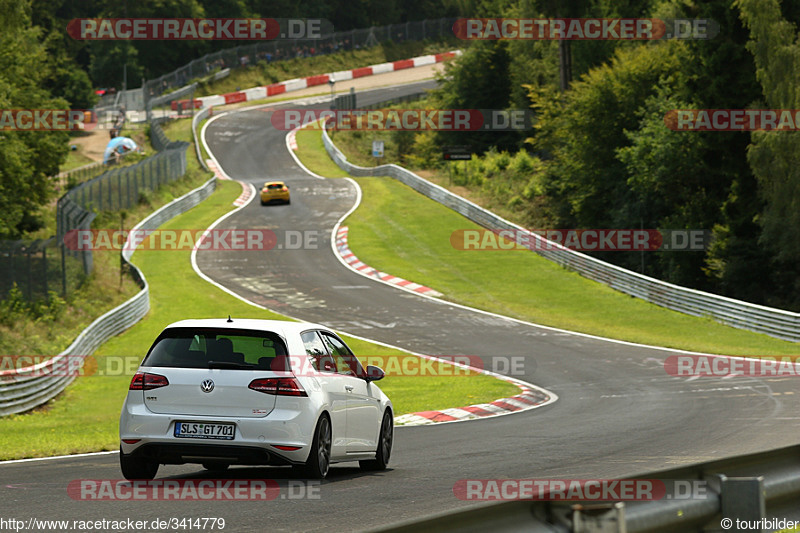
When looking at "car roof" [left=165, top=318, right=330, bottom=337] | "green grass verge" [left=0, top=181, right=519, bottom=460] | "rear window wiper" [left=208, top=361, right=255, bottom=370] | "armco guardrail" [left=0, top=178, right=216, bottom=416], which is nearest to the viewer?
"rear window wiper" [left=208, top=361, right=255, bottom=370]

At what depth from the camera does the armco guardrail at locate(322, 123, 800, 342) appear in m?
31.3

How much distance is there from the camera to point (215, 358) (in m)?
9.88

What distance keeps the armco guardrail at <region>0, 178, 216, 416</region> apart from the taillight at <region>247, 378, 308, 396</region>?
1243 cm

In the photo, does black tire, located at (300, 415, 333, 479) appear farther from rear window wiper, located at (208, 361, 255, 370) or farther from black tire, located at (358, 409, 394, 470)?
black tire, located at (358, 409, 394, 470)

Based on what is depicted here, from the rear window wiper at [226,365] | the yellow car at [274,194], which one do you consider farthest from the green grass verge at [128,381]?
the yellow car at [274,194]

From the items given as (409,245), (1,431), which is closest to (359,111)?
(409,245)

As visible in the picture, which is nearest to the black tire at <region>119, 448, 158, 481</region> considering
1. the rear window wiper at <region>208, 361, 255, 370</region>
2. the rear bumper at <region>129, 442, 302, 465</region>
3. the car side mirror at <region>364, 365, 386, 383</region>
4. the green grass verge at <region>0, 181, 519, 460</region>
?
the rear bumper at <region>129, 442, 302, 465</region>

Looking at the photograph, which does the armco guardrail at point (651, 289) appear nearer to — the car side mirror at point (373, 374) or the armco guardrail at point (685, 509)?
the car side mirror at point (373, 374)

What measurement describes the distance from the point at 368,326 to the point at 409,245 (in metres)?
14.6

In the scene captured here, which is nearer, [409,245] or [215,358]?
[215,358]

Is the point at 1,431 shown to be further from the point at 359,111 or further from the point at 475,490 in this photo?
the point at 359,111

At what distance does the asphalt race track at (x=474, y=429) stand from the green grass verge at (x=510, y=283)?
66.3 inches

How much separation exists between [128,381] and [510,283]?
18617 millimetres

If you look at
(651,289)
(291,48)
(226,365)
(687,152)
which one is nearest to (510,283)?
(651,289)
